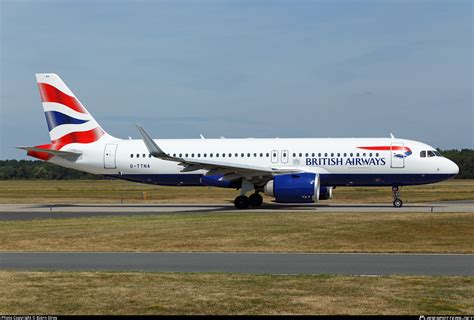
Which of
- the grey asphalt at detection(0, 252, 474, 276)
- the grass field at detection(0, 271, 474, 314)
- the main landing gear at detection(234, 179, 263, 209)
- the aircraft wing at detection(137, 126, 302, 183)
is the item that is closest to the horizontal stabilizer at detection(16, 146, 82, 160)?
the aircraft wing at detection(137, 126, 302, 183)

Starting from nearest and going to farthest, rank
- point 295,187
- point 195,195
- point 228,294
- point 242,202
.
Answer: point 228,294 < point 295,187 < point 242,202 < point 195,195

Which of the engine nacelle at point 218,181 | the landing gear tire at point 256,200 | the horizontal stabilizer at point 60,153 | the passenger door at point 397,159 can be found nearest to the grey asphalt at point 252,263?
the engine nacelle at point 218,181

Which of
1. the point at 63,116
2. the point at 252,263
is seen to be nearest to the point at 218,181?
the point at 63,116

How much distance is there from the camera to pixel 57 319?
9180 millimetres

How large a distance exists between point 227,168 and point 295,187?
364 cm

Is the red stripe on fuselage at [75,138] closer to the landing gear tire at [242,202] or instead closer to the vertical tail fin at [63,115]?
the vertical tail fin at [63,115]

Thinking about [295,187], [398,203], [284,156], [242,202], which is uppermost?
[284,156]

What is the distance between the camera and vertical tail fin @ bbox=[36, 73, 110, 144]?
1526 inches

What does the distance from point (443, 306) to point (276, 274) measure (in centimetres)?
394

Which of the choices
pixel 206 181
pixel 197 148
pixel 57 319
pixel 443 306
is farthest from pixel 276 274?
pixel 197 148

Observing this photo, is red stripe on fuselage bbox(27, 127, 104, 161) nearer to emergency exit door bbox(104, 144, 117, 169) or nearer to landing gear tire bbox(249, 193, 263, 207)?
emergency exit door bbox(104, 144, 117, 169)

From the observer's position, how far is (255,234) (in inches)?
814

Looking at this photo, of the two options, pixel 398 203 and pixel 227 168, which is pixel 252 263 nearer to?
pixel 227 168

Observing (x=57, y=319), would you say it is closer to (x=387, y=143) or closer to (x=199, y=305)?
(x=199, y=305)
